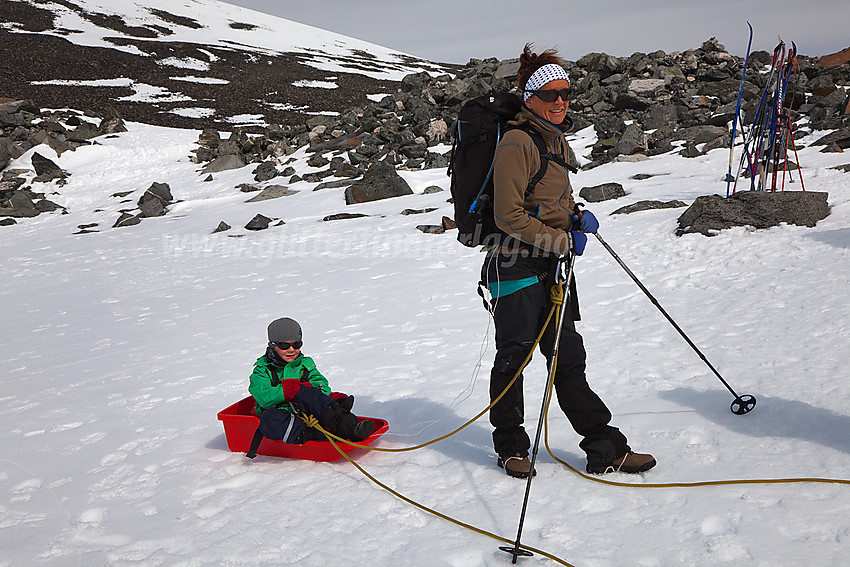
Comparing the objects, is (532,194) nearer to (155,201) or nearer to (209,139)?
(155,201)

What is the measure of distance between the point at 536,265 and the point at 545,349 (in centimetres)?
47

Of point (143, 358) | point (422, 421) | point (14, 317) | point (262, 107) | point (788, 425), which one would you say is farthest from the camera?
point (262, 107)

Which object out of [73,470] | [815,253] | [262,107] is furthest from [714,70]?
[262,107]

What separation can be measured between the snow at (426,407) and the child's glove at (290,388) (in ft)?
1.43

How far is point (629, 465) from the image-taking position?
3.18 metres

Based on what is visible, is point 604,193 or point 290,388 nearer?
point 290,388

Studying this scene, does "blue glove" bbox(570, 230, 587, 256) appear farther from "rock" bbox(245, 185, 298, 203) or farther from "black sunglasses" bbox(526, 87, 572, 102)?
"rock" bbox(245, 185, 298, 203)

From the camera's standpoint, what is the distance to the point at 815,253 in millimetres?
6648

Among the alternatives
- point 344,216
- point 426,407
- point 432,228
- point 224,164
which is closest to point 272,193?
point 344,216

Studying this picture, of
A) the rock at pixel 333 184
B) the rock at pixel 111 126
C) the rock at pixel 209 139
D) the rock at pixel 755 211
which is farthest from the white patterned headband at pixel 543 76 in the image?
the rock at pixel 111 126

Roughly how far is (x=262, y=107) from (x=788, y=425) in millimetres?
37390

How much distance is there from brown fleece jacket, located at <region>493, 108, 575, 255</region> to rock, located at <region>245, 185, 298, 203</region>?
14872mm

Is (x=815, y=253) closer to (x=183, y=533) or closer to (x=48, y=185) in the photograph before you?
(x=183, y=533)

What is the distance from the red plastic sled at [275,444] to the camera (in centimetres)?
368
